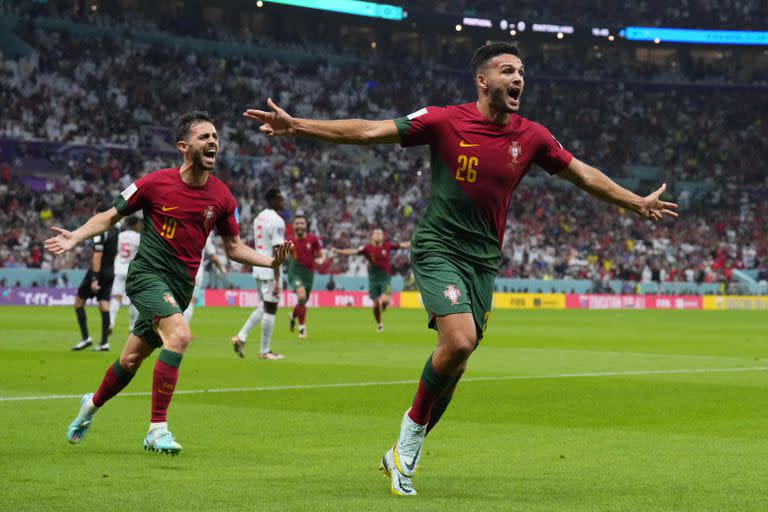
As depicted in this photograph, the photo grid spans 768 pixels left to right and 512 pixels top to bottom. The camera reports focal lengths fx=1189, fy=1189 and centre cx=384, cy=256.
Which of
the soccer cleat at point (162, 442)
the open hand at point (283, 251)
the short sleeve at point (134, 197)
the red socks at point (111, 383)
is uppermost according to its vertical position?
the short sleeve at point (134, 197)

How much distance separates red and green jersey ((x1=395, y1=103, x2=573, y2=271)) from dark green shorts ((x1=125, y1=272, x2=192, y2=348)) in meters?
2.33

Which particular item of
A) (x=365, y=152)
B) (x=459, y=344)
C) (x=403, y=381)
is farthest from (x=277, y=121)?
(x=365, y=152)

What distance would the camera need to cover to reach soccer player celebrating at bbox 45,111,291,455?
8836 mm

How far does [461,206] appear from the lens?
747 cm

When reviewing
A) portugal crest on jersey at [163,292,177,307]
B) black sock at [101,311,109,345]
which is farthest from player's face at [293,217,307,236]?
portugal crest on jersey at [163,292,177,307]

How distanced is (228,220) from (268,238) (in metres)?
9.28

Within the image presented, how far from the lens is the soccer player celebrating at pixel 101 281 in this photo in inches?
788

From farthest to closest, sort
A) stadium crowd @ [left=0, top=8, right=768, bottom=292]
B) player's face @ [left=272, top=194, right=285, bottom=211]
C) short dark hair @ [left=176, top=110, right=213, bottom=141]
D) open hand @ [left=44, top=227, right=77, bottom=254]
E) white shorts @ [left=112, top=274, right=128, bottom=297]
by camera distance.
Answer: stadium crowd @ [left=0, top=8, right=768, bottom=292] < white shorts @ [left=112, top=274, right=128, bottom=297] < player's face @ [left=272, top=194, right=285, bottom=211] < short dark hair @ [left=176, top=110, right=213, bottom=141] < open hand @ [left=44, top=227, right=77, bottom=254]

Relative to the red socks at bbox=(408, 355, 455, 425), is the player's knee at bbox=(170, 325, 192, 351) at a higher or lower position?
lower

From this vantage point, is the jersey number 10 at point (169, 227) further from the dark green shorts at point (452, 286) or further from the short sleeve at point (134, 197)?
the dark green shorts at point (452, 286)

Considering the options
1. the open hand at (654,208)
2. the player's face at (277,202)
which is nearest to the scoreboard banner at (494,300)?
the player's face at (277,202)

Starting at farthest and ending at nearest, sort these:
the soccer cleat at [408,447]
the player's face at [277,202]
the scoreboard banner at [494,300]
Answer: the scoreboard banner at [494,300], the player's face at [277,202], the soccer cleat at [408,447]

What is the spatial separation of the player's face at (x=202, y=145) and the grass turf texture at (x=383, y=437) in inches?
84.6

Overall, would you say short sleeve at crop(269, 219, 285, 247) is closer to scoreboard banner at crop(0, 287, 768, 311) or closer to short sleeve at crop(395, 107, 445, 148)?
short sleeve at crop(395, 107, 445, 148)
